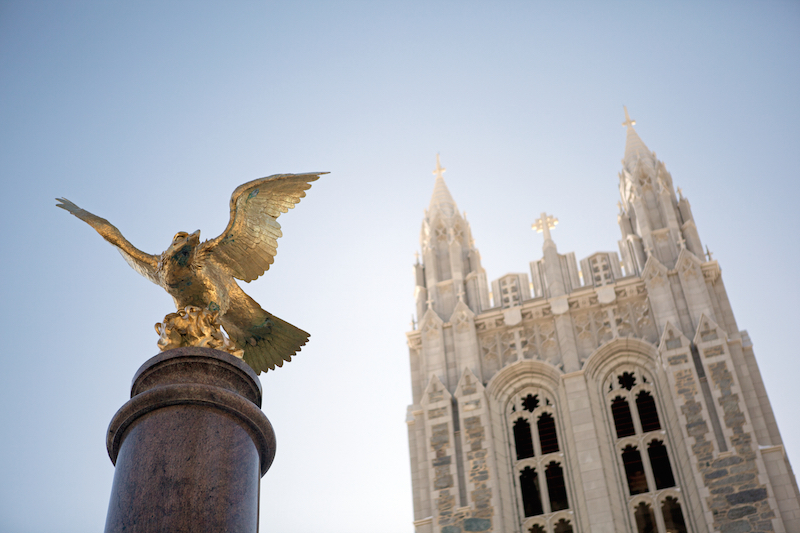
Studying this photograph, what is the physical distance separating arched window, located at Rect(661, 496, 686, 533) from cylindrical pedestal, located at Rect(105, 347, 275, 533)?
23117mm

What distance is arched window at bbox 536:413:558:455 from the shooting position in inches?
1259

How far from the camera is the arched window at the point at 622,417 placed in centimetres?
3147

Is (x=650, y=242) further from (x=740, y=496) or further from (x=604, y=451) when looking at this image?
(x=740, y=496)

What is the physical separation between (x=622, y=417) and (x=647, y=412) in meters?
0.81

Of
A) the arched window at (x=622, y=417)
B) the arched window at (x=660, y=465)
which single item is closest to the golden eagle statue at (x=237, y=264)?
the arched window at (x=660, y=465)

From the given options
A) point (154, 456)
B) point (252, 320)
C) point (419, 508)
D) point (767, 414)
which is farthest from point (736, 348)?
point (154, 456)

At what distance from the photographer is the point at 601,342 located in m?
33.7

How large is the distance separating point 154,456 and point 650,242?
3054 cm

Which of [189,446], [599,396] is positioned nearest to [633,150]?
[599,396]

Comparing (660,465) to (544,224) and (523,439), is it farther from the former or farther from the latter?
(544,224)

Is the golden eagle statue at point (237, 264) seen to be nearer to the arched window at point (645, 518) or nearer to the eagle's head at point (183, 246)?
the eagle's head at point (183, 246)

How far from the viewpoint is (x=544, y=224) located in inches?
1567

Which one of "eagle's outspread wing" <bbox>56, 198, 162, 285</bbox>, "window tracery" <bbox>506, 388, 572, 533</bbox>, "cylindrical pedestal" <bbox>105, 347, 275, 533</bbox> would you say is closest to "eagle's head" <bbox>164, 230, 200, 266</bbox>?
"eagle's outspread wing" <bbox>56, 198, 162, 285</bbox>

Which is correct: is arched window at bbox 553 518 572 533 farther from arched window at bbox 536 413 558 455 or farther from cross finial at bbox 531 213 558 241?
cross finial at bbox 531 213 558 241
